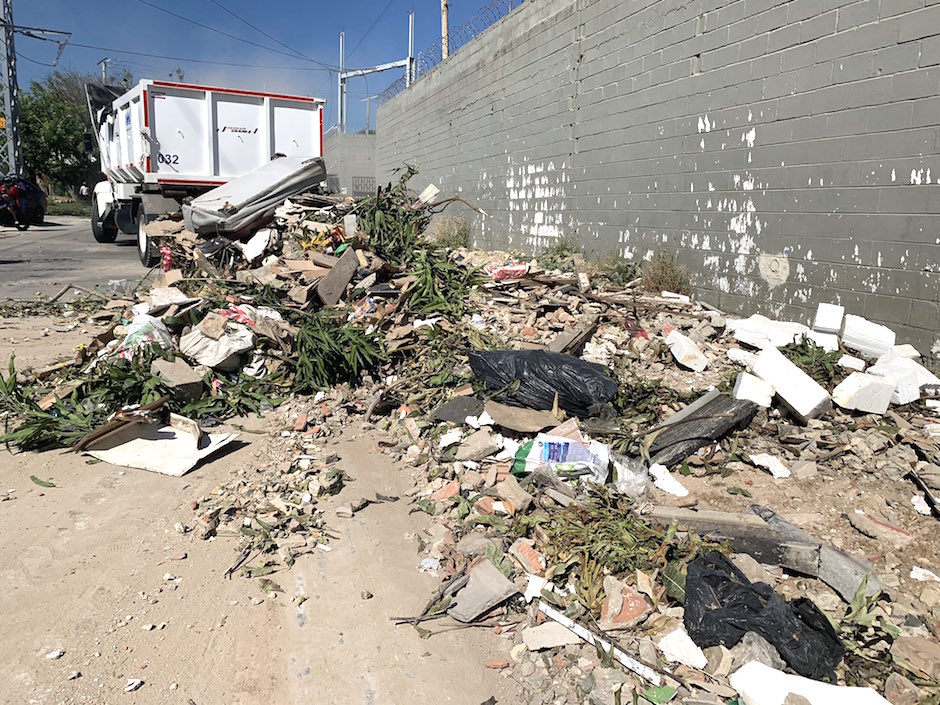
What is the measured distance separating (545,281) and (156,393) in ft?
12.7

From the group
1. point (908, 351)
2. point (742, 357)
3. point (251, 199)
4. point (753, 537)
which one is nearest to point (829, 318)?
point (908, 351)

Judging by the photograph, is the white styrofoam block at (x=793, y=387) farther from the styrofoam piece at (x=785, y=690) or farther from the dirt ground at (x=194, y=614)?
the dirt ground at (x=194, y=614)

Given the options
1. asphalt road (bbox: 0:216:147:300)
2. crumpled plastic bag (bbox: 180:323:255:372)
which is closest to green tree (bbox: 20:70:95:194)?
asphalt road (bbox: 0:216:147:300)

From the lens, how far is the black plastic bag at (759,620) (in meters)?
2.44

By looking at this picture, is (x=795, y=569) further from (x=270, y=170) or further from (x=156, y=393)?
(x=270, y=170)

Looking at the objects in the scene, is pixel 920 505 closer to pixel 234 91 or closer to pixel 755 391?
pixel 755 391

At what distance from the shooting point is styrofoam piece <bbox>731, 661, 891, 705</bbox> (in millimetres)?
2242

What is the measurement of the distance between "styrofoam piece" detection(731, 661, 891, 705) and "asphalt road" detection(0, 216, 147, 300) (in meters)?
8.84

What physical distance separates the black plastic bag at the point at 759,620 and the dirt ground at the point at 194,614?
2.64ft

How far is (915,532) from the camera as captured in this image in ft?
10.7

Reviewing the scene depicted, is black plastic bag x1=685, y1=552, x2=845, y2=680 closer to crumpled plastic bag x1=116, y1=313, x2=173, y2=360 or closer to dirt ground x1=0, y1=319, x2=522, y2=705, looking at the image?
dirt ground x1=0, y1=319, x2=522, y2=705

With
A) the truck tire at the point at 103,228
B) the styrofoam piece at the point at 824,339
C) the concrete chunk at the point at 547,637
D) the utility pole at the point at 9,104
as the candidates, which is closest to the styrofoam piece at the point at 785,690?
the concrete chunk at the point at 547,637

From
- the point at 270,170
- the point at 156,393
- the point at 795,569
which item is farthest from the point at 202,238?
the point at 795,569

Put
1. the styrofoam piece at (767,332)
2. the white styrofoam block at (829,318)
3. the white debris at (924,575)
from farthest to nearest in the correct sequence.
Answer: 1. the styrofoam piece at (767,332)
2. the white styrofoam block at (829,318)
3. the white debris at (924,575)
